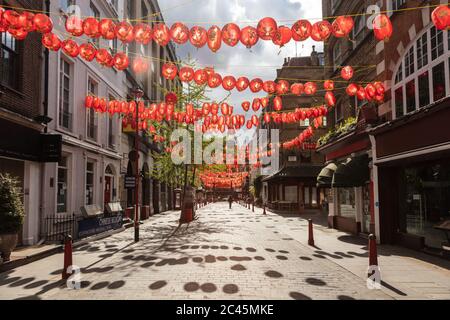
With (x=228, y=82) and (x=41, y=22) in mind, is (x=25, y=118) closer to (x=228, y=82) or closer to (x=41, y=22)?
(x=41, y=22)

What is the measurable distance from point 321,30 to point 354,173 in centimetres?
683

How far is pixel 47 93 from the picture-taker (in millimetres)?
12844

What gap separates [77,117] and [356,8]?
1465 cm

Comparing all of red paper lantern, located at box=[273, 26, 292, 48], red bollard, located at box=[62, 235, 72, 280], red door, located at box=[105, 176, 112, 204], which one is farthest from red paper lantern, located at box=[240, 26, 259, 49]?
red door, located at box=[105, 176, 112, 204]

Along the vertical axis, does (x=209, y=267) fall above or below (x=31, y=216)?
below

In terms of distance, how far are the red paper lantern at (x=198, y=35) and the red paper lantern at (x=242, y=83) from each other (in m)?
3.11

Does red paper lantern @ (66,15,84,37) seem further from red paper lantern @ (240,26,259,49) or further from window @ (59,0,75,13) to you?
window @ (59,0,75,13)

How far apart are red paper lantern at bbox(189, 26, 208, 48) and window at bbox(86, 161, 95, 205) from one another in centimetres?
1120

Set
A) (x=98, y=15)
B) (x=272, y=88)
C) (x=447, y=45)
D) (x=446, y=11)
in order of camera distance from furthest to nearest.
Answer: (x=98, y=15) < (x=272, y=88) < (x=447, y=45) < (x=446, y=11)

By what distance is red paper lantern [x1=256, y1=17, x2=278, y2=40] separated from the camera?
28.4 ft

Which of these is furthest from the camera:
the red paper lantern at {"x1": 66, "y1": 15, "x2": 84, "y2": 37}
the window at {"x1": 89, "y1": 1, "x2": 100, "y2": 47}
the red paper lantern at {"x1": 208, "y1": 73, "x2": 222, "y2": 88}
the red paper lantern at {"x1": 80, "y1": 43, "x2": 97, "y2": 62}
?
the window at {"x1": 89, "y1": 1, "x2": 100, "y2": 47}

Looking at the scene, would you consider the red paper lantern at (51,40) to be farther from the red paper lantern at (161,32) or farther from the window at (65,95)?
the window at (65,95)
